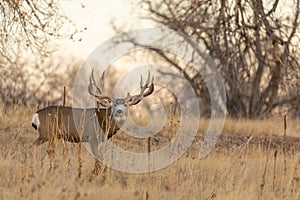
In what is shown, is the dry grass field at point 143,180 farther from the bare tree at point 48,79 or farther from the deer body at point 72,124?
the bare tree at point 48,79

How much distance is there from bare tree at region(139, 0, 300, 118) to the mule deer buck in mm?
3350

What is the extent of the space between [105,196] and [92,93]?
318 cm

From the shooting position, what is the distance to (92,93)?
944 centimetres

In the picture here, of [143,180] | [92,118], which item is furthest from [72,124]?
[143,180]

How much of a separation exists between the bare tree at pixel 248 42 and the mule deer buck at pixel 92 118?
3.35 m

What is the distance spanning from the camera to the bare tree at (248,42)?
13.7 meters

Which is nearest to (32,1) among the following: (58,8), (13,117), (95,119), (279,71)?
(58,8)

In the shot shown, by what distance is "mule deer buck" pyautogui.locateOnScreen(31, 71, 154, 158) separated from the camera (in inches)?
372

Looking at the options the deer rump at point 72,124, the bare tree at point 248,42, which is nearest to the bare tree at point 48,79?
the bare tree at point 248,42

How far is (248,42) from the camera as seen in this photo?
49.4ft

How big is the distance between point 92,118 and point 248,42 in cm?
623

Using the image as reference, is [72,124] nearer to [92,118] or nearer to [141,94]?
[92,118]

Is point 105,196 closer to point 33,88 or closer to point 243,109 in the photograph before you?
point 243,109

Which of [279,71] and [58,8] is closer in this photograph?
[58,8]
